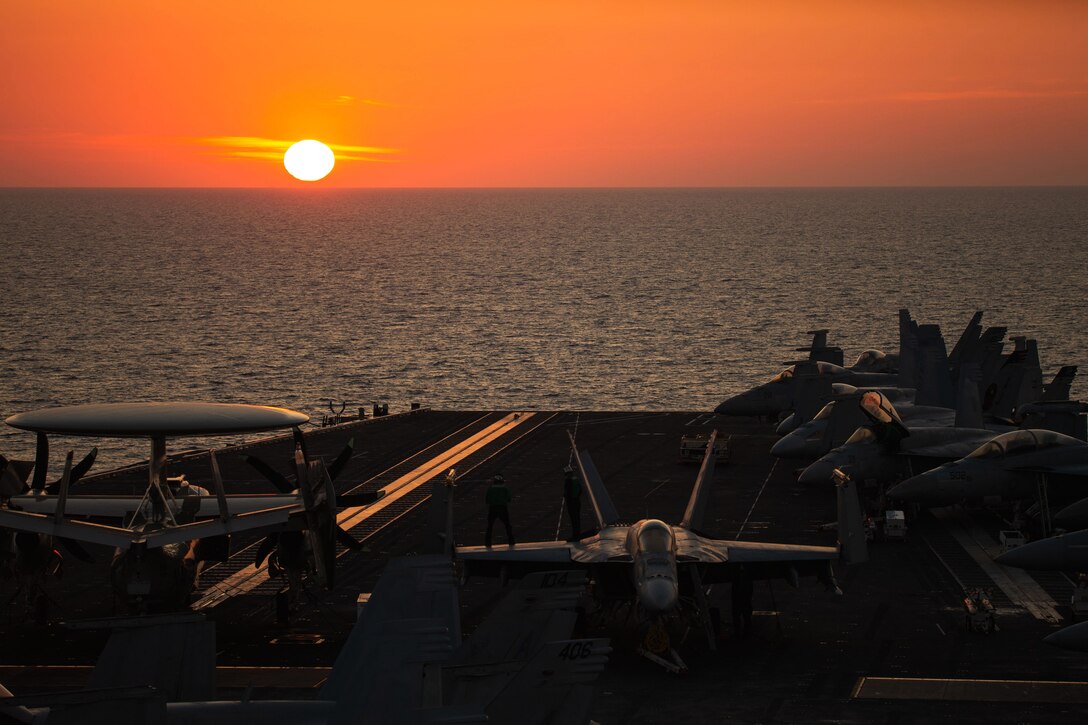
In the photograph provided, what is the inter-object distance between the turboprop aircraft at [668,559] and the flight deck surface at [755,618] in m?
1.24

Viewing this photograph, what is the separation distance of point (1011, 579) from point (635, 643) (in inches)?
541

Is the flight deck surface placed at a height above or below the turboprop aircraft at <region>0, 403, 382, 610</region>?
below

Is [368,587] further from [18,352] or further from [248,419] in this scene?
[18,352]

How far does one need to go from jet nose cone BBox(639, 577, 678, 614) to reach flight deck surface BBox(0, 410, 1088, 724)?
2.03 metres

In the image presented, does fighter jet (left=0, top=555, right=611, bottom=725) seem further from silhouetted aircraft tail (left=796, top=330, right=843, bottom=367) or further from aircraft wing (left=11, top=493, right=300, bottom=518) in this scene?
silhouetted aircraft tail (left=796, top=330, right=843, bottom=367)

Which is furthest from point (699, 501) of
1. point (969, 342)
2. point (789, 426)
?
point (969, 342)

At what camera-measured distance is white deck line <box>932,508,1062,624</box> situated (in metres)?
37.8

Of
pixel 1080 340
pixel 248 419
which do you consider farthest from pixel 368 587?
pixel 1080 340

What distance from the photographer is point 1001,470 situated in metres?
46.5

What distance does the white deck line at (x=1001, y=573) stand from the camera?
37.8 meters

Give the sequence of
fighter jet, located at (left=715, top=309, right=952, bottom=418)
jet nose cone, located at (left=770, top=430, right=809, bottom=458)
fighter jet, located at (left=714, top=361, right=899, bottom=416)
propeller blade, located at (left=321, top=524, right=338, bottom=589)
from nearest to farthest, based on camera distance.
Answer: propeller blade, located at (left=321, top=524, right=338, bottom=589), jet nose cone, located at (left=770, top=430, right=809, bottom=458), fighter jet, located at (left=715, top=309, right=952, bottom=418), fighter jet, located at (left=714, top=361, right=899, bottom=416)

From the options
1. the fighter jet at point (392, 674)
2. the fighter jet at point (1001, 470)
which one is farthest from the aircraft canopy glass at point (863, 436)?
the fighter jet at point (392, 674)

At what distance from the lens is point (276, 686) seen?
3162 cm

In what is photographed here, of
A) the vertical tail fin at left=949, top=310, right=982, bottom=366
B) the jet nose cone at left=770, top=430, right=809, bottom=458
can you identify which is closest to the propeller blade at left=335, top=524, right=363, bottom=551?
the jet nose cone at left=770, top=430, right=809, bottom=458
